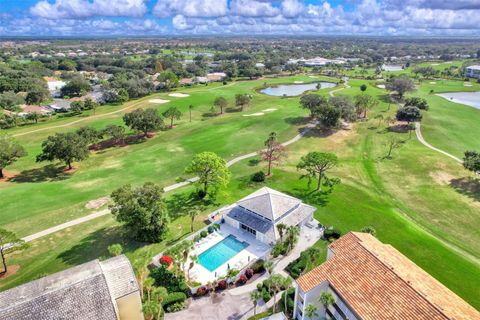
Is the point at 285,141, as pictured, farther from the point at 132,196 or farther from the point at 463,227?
the point at 132,196

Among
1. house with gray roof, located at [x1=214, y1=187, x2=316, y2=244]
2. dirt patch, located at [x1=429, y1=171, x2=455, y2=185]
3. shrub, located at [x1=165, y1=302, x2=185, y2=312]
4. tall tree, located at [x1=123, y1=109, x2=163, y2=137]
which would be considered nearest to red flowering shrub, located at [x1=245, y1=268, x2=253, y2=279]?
house with gray roof, located at [x1=214, y1=187, x2=316, y2=244]

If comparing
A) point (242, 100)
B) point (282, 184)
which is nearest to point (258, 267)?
point (282, 184)

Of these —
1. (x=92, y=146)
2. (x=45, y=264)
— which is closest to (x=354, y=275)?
(x=45, y=264)

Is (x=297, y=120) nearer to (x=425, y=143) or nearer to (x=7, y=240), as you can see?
(x=425, y=143)

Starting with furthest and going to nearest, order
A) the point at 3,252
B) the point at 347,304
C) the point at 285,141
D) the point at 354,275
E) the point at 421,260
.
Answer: the point at 285,141 < the point at 421,260 < the point at 3,252 < the point at 354,275 < the point at 347,304

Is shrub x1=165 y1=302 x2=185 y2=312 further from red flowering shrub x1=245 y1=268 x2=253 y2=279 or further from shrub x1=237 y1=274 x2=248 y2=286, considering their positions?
red flowering shrub x1=245 y1=268 x2=253 y2=279

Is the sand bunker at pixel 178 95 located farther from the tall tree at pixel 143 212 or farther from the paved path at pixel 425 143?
the tall tree at pixel 143 212
